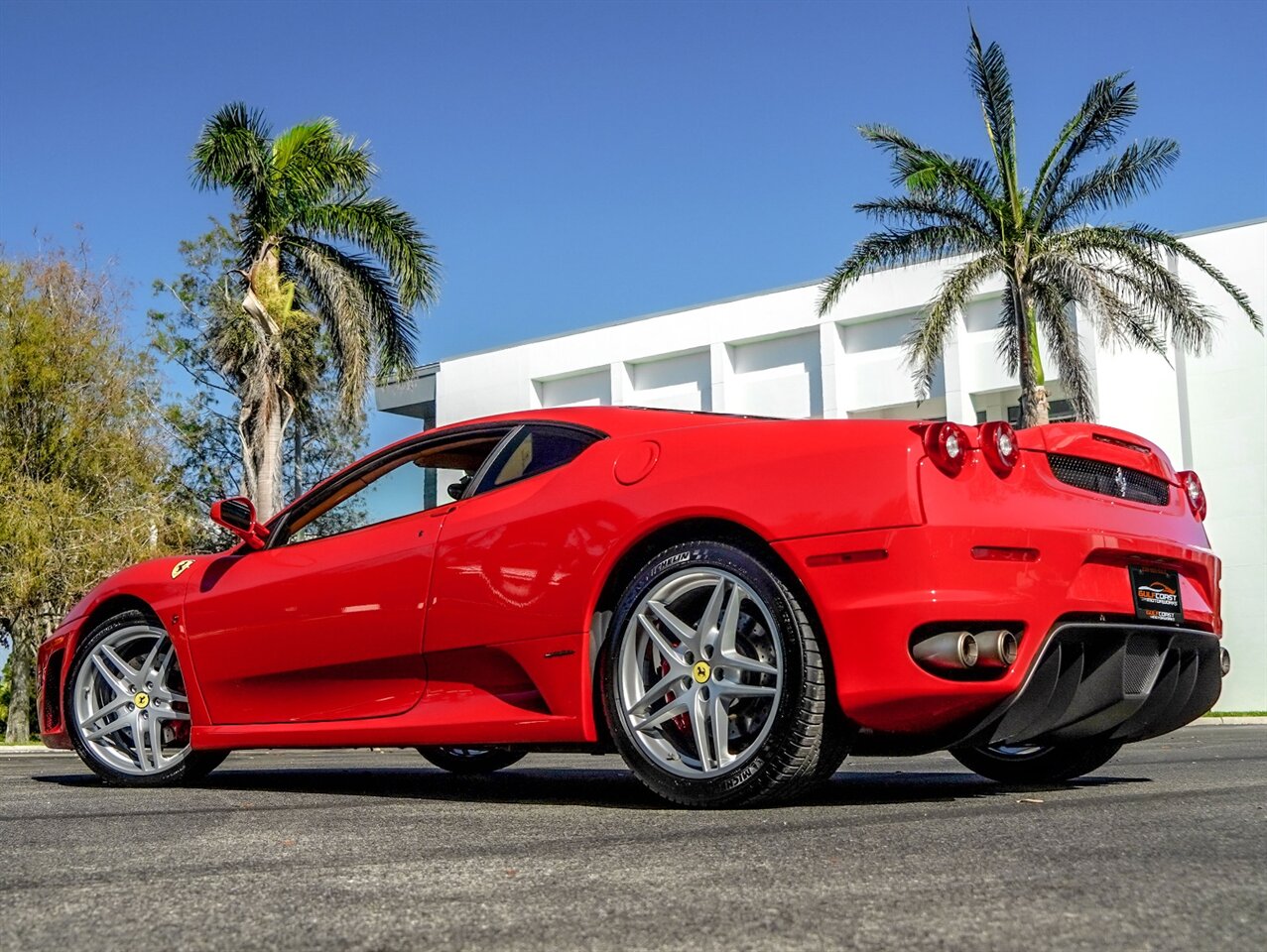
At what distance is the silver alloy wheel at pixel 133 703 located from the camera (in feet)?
18.6

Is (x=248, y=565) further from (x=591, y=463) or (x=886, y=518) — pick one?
(x=886, y=518)

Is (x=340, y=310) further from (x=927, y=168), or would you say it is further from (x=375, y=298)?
(x=927, y=168)

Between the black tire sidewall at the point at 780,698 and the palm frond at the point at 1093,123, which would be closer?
the black tire sidewall at the point at 780,698

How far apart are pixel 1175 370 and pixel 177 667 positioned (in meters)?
32.1

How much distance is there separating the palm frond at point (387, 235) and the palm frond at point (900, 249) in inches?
267

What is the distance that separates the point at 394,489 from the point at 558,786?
1.32m

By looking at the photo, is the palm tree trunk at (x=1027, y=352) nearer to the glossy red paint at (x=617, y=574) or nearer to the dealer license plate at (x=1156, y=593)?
the glossy red paint at (x=617, y=574)

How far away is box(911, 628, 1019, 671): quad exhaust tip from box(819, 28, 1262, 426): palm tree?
19.4m

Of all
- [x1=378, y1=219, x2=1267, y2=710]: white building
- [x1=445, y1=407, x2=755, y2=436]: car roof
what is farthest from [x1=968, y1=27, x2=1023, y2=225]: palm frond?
[x1=445, y1=407, x2=755, y2=436]: car roof

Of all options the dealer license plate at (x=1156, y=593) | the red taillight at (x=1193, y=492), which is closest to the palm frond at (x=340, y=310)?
the red taillight at (x=1193, y=492)

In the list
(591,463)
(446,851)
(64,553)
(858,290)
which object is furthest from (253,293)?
(446,851)

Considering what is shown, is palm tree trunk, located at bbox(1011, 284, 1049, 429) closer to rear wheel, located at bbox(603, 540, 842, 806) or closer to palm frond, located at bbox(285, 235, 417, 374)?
palm frond, located at bbox(285, 235, 417, 374)

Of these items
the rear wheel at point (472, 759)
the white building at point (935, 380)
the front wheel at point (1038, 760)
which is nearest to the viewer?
the front wheel at point (1038, 760)

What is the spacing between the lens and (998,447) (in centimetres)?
391
